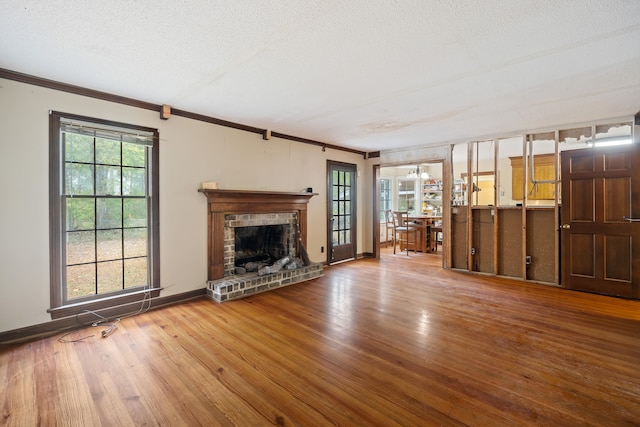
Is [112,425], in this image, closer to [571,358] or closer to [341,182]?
[571,358]

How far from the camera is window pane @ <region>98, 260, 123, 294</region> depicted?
3277 mm

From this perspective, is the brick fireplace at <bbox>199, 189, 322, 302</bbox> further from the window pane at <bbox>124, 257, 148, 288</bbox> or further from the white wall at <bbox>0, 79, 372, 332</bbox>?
the window pane at <bbox>124, 257, 148, 288</bbox>

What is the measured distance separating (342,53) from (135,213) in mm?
2957

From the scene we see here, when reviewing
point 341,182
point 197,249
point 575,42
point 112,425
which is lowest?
point 112,425

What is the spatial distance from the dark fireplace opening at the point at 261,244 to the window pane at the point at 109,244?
5.43 feet

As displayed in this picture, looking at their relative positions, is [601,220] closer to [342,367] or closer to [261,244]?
[342,367]

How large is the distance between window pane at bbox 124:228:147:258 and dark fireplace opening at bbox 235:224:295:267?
1405 mm

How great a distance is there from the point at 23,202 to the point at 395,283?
15.1ft

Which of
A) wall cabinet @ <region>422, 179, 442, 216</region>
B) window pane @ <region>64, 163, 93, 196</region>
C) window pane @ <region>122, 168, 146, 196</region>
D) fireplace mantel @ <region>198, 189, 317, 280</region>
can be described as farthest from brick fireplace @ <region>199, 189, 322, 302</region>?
wall cabinet @ <region>422, 179, 442, 216</region>

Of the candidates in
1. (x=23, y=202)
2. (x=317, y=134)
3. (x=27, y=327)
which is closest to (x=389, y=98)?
(x=317, y=134)

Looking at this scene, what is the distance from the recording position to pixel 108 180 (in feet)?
Answer: 10.9

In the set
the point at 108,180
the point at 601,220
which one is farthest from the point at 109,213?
the point at 601,220

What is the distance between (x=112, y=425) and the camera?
1682 mm

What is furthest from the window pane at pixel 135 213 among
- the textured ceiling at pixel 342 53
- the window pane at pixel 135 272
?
the textured ceiling at pixel 342 53
